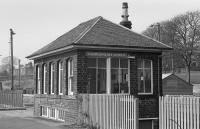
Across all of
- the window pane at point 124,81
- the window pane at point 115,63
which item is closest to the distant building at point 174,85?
the window pane at point 124,81

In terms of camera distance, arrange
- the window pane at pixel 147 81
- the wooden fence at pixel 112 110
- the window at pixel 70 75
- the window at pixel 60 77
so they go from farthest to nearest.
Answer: the window at pixel 60 77, the window pane at pixel 147 81, the window at pixel 70 75, the wooden fence at pixel 112 110

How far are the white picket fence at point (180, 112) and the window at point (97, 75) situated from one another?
703cm

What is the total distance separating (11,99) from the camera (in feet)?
130

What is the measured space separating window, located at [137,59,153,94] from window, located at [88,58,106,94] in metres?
2.09

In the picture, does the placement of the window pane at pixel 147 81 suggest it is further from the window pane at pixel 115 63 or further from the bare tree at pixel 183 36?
the bare tree at pixel 183 36

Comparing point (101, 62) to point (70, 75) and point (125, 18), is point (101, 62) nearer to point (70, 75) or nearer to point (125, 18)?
point (70, 75)

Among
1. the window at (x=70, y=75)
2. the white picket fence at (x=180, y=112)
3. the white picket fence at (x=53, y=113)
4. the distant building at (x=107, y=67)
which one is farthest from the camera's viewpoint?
the white picket fence at (x=53, y=113)

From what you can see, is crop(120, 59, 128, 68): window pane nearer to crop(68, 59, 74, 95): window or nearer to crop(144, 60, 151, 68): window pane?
crop(144, 60, 151, 68): window pane

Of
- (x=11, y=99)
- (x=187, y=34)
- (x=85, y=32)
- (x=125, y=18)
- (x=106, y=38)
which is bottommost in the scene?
(x=11, y=99)

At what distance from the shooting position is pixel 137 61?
22.1m

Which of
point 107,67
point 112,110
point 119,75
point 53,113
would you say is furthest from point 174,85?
point 112,110

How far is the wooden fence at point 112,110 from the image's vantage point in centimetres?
1527

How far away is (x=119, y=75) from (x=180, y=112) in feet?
28.2

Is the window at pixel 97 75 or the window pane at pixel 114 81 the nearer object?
the window at pixel 97 75
